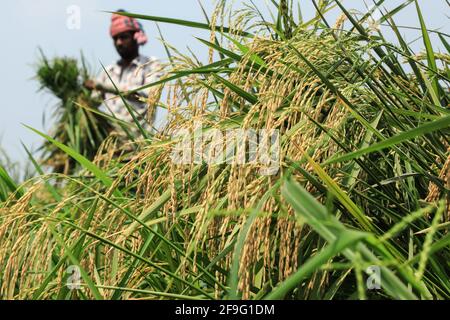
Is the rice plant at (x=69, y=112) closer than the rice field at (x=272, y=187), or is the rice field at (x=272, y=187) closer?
the rice field at (x=272, y=187)

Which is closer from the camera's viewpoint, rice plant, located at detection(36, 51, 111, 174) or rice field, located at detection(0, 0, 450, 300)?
rice field, located at detection(0, 0, 450, 300)

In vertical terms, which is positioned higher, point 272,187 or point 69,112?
point 69,112

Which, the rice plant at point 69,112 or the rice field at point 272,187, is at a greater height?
the rice plant at point 69,112

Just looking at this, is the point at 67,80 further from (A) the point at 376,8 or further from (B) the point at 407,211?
(B) the point at 407,211

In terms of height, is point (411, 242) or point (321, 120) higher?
point (321, 120)

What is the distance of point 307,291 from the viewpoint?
5.91 ft

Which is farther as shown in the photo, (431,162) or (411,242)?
(431,162)

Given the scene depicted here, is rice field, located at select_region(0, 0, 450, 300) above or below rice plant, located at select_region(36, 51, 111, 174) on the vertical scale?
below

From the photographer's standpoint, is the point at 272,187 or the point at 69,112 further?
the point at 69,112
